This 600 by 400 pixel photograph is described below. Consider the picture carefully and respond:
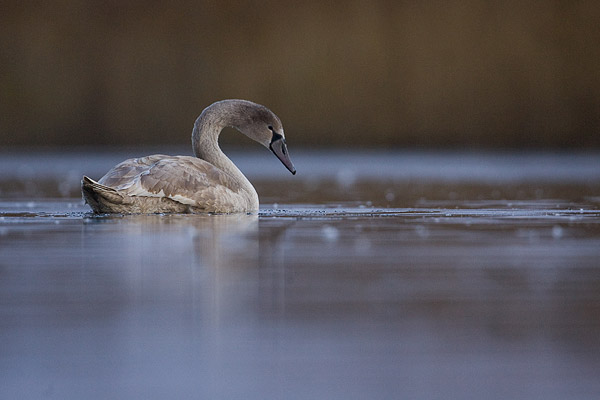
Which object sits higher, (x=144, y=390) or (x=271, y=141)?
(x=271, y=141)

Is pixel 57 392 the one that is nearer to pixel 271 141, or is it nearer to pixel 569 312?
pixel 569 312

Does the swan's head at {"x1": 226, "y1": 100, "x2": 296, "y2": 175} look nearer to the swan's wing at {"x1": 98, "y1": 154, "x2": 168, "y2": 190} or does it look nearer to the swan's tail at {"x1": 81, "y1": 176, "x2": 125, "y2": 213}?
the swan's wing at {"x1": 98, "y1": 154, "x2": 168, "y2": 190}

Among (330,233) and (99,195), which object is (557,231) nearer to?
(330,233)

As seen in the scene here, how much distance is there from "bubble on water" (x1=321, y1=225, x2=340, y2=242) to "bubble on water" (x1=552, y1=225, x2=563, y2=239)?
4.79 ft

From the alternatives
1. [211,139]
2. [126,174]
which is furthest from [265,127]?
[126,174]

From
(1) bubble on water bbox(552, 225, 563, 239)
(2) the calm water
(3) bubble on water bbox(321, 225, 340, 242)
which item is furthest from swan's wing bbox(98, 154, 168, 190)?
(1) bubble on water bbox(552, 225, 563, 239)

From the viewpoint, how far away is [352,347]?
392 cm

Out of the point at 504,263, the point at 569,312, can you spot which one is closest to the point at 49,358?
the point at 569,312

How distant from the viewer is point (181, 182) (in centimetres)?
946

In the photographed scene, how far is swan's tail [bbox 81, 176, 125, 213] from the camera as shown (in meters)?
8.96

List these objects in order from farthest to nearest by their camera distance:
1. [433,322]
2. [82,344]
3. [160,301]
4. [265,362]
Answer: [160,301], [433,322], [82,344], [265,362]

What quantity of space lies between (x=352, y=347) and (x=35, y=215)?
6535 mm

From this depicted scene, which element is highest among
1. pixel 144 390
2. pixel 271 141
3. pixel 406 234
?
pixel 271 141

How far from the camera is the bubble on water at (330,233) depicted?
777 centimetres
